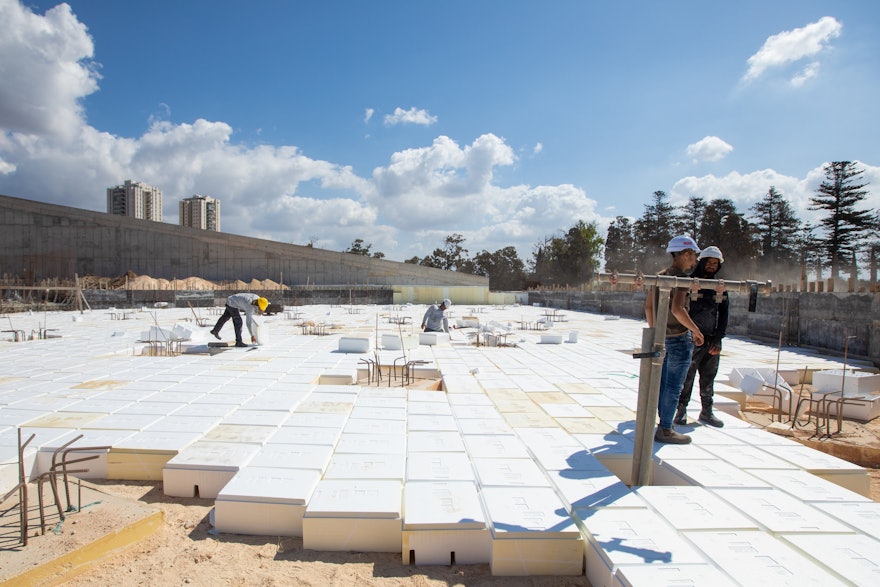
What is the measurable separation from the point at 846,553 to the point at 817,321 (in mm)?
10331

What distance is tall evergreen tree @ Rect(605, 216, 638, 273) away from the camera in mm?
46094

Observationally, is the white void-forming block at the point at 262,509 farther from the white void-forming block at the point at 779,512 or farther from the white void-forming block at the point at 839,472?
the white void-forming block at the point at 839,472

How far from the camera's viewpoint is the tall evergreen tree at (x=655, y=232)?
42.1 m

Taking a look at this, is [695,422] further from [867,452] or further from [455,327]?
[455,327]

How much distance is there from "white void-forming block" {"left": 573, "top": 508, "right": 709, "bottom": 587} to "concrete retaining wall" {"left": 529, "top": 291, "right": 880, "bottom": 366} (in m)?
6.64

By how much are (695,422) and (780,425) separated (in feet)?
3.76

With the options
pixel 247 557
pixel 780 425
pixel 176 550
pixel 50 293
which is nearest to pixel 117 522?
pixel 176 550

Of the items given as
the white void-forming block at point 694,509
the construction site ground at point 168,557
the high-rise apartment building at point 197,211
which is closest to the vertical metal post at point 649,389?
the white void-forming block at point 694,509

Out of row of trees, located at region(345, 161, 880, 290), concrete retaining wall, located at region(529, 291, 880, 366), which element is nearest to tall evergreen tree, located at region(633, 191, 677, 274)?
row of trees, located at region(345, 161, 880, 290)

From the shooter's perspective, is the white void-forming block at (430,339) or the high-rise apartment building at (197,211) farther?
the high-rise apartment building at (197,211)

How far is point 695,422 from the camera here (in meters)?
4.26

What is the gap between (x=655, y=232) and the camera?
42.8 meters

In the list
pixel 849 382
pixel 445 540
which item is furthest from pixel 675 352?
pixel 849 382

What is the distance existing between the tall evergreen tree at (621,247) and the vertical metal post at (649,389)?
148 ft
